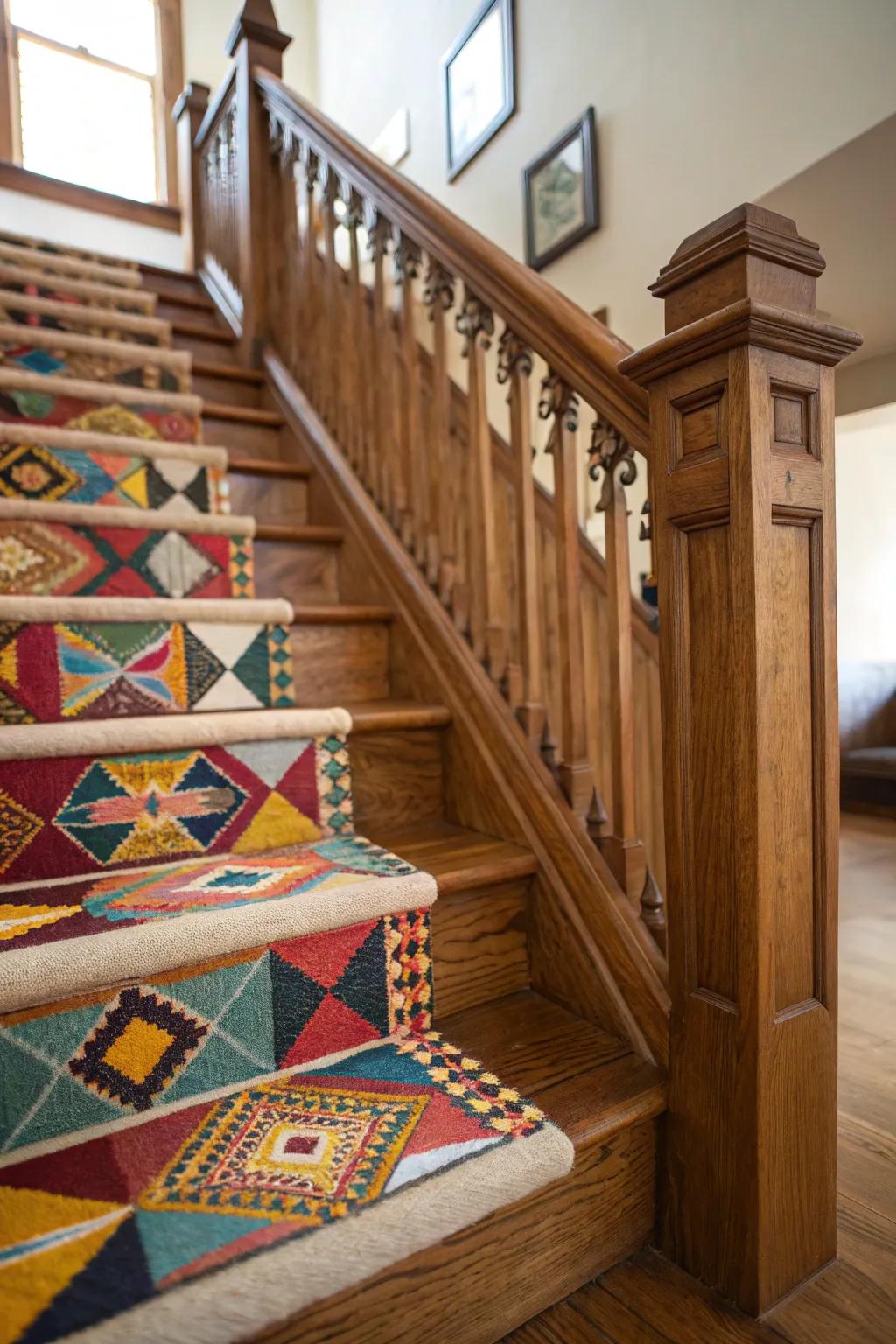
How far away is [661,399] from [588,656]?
1289mm

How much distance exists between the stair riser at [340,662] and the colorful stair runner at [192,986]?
82 mm

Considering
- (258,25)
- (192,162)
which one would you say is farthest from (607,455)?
(192,162)

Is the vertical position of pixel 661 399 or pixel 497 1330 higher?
pixel 661 399

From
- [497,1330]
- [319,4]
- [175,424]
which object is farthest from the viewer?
[319,4]

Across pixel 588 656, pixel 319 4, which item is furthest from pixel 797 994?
pixel 319 4

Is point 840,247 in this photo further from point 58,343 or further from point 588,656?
point 58,343

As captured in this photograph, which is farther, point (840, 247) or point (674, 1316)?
point (840, 247)

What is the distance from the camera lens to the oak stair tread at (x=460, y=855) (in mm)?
1062

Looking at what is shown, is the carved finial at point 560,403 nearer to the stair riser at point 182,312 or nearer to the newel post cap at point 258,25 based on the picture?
the newel post cap at point 258,25

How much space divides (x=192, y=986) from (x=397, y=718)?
0.56m

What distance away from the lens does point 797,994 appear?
0.83 meters

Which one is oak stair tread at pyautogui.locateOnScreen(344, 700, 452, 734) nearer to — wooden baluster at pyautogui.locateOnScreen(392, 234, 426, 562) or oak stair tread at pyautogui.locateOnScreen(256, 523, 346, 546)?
wooden baluster at pyautogui.locateOnScreen(392, 234, 426, 562)

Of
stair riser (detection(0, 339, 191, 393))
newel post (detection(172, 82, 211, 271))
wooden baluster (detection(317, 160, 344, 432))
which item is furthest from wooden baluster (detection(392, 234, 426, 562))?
newel post (detection(172, 82, 211, 271))

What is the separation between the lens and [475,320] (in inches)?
49.6
